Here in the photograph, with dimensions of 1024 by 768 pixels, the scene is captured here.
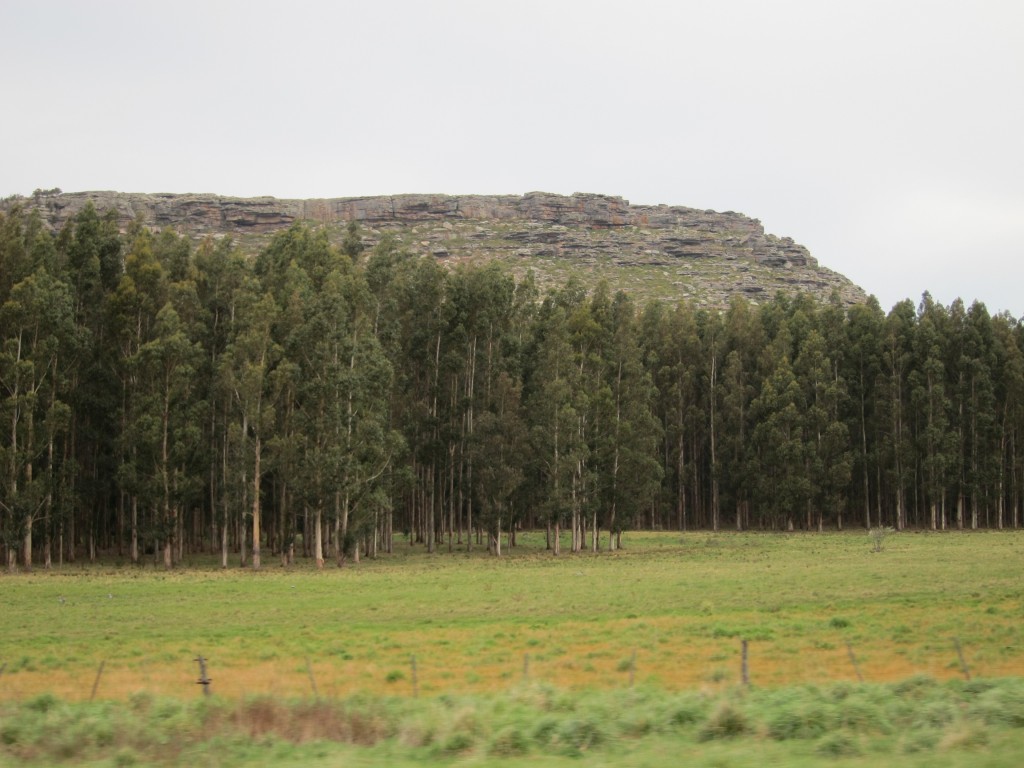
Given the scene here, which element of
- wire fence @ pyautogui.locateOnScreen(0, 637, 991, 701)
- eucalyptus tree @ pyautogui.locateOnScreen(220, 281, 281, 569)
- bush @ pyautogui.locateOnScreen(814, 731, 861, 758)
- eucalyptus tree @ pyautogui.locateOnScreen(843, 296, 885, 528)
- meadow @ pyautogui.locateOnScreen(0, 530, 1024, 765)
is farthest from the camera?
eucalyptus tree @ pyautogui.locateOnScreen(843, 296, 885, 528)

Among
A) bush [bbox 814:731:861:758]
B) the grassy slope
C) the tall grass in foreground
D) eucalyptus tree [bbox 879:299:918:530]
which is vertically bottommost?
the grassy slope

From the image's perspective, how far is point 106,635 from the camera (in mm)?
27375

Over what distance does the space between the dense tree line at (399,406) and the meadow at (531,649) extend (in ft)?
24.8

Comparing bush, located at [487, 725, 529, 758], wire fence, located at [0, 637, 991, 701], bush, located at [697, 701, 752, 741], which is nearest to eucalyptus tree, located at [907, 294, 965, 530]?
wire fence, located at [0, 637, 991, 701]

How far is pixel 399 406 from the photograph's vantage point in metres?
68.8

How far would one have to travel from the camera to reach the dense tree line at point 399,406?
5397 centimetres

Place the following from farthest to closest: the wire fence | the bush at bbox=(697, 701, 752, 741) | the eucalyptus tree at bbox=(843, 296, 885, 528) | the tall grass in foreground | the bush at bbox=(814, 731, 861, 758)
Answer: the eucalyptus tree at bbox=(843, 296, 885, 528)
the wire fence
the bush at bbox=(697, 701, 752, 741)
the tall grass in foreground
the bush at bbox=(814, 731, 861, 758)

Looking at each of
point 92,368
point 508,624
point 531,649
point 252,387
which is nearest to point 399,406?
point 252,387

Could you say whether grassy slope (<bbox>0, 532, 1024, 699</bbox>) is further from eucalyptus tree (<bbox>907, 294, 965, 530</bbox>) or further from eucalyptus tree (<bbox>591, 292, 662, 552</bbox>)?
eucalyptus tree (<bbox>907, 294, 965, 530</bbox>)

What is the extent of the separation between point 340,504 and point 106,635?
28.6 metres

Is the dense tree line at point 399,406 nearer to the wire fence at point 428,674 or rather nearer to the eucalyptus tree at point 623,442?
the eucalyptus tree at point 623,442

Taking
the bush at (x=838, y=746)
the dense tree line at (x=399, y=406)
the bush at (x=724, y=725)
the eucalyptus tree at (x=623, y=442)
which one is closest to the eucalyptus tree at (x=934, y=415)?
the dense tree line at (x=399, y=406)

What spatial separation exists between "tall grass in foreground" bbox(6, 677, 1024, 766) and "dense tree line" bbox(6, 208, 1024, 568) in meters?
39.8

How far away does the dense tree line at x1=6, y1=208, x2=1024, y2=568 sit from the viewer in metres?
54.0
